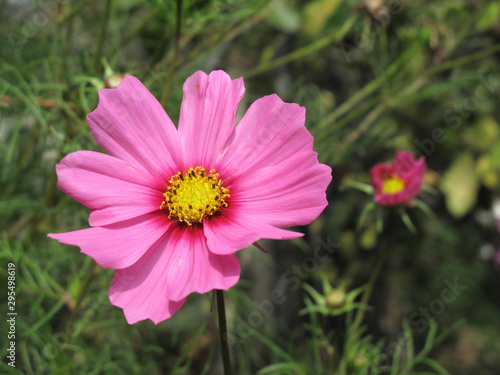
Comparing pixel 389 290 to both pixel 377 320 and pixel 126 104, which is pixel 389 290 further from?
pixel 126 104

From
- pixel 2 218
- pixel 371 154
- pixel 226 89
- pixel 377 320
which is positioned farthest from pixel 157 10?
pixel 377 320

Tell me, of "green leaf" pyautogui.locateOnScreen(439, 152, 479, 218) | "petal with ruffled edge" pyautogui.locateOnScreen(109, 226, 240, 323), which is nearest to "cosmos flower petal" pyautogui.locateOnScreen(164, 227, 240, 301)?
"petal with ruffled edge" pyautogui.locateOnScreen(109, 226, 240, 323)

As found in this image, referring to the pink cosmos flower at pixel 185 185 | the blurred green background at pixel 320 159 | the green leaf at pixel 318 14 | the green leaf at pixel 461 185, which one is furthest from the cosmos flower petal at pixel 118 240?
the green leaf at pixel 461 185

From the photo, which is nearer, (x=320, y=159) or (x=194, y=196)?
(x=194, y=196)

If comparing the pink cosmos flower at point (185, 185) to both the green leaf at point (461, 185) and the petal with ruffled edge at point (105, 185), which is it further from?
the green leaf at point (461, 185)

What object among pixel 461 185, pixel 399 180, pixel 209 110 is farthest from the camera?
pixel 461 185

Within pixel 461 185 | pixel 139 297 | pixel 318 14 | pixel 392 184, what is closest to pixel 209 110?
pixel 139 297

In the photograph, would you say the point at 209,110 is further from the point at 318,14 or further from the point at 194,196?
the point at 318,14
